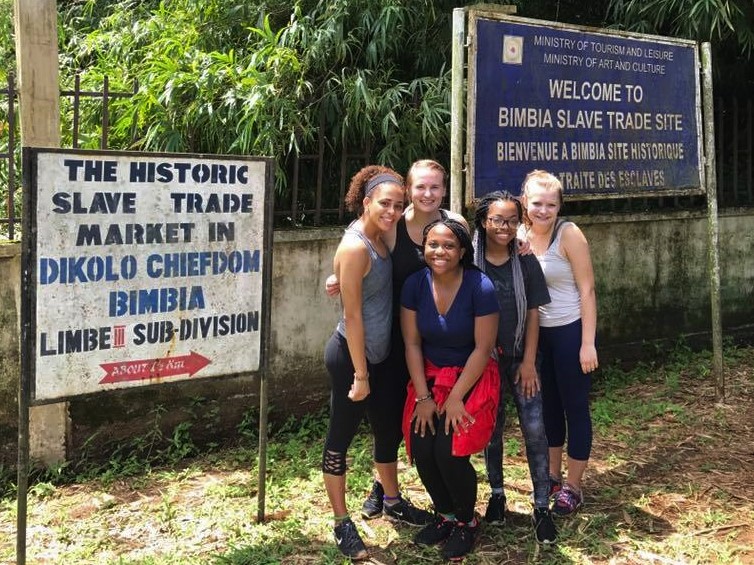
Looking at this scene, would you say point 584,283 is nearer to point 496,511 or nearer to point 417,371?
point 417,371

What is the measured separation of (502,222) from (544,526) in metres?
1.33

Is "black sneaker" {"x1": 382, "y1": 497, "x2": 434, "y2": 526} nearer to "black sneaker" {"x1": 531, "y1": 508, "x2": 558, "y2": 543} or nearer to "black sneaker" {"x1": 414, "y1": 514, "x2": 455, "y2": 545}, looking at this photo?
"black sneaker" {"x1": 414, "y1": 514, "x2": 455, "y2": 545}

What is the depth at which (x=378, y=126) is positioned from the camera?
16.6 feet

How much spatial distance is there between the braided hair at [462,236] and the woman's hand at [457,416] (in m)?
0.55

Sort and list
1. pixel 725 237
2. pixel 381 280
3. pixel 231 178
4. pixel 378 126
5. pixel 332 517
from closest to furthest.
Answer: pixel 381 280
pixel 231 178
pixel 332 517
pixel 378 126
pixel 725 237

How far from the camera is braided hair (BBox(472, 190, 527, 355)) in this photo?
342 cm

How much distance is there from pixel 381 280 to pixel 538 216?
32.4 inches

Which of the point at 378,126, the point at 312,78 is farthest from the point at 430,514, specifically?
the point at 312,78

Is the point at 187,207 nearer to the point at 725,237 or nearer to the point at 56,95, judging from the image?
the point at 56,95

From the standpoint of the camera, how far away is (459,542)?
337cm

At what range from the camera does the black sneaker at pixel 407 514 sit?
366 centimetres

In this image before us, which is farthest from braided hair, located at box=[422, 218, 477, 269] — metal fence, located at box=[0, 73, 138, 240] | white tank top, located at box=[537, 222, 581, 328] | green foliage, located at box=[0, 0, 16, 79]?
green foliage, located at box=[0, 0, 16, 79]

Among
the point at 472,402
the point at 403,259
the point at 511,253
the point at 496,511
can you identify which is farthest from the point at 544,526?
the point at 403,259

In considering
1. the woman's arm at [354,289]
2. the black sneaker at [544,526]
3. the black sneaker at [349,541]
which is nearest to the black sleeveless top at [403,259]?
the woman's arm at [354,289]
